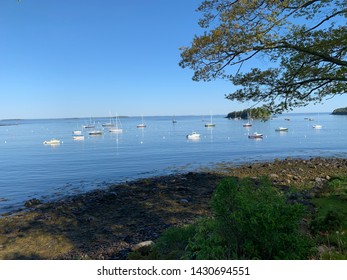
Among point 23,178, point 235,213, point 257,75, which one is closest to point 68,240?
point 235,213

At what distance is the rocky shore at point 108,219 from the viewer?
29.2 feet

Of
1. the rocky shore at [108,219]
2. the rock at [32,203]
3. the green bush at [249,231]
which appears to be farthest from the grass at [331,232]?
the rock at [32,203]

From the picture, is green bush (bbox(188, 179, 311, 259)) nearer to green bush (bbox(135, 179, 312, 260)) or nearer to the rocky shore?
green bush (bbox(135, 179, 312, 260))

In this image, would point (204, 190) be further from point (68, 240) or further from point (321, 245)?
point (321, 245)

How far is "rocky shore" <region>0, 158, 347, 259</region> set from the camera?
351 inches

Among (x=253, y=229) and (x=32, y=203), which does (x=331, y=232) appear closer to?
(x=253, y=229)

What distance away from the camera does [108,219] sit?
11.9 metres

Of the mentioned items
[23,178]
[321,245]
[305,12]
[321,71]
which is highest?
[305,12]

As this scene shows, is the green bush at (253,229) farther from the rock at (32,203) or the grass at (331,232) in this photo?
the rock at (32,203)

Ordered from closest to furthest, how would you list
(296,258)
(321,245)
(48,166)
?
(296,258), (321,245), (48,166)

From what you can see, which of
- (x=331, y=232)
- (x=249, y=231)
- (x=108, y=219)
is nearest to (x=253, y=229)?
(x=249, y=231)

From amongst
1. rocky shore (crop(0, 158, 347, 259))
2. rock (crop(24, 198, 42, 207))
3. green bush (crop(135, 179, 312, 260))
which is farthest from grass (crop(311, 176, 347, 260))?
rock (crop(24, 198, 42, 207))

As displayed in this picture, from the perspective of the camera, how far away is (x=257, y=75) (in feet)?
37.2

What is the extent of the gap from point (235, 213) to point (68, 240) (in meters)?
7.63
